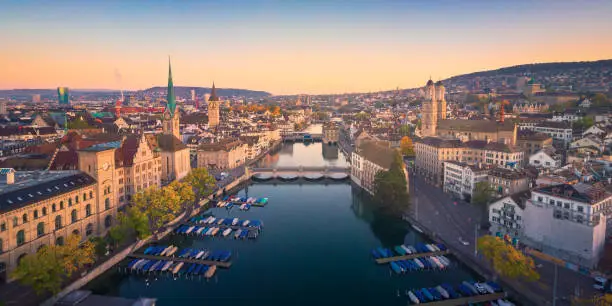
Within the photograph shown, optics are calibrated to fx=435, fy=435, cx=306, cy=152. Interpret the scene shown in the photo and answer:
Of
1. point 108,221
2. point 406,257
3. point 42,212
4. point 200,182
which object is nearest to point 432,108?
point 200,182

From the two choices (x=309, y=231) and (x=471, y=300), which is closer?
(x=471, y=300)

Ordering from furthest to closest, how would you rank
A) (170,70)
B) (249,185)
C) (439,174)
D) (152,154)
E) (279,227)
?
(170,70) → (249,185) → (439,174) → (152,154) → (279,227)

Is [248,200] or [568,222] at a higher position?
[568,222]

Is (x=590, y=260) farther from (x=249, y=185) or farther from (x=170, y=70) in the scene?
(x=170, y=70)

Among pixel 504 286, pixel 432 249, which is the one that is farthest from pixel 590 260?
pixel 432 249

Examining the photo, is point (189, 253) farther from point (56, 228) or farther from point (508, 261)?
point (508, 261)

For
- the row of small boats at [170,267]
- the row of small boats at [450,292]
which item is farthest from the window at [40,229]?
the row of small boats at [450,292]

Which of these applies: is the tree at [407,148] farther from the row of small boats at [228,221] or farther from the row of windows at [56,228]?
the row of windows at [56,228]
